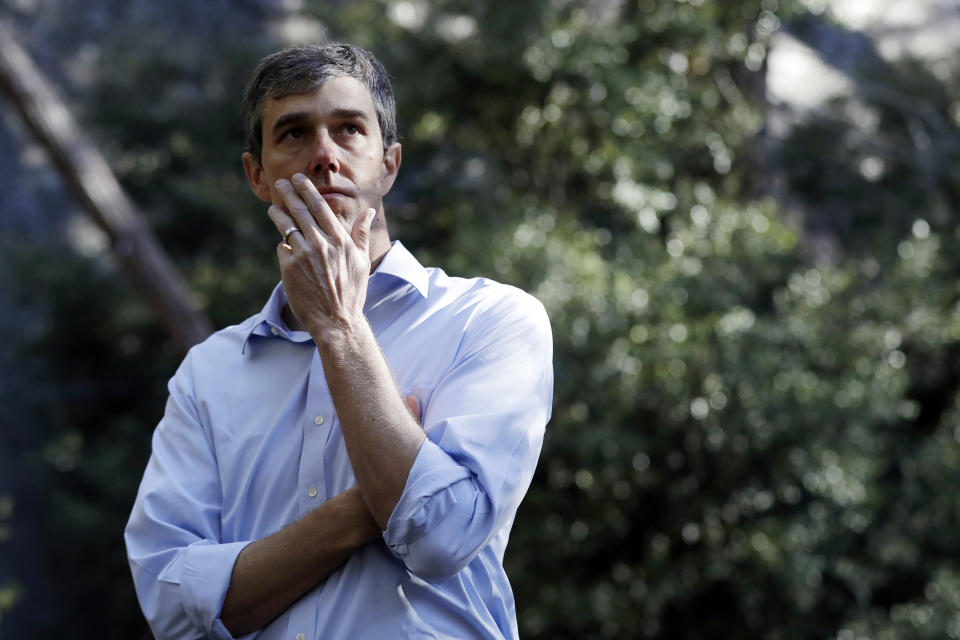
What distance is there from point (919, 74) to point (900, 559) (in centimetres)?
422

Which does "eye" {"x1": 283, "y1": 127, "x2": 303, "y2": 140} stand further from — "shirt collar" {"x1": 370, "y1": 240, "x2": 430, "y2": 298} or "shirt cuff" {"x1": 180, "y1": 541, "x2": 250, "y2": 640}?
"shirt cuff" {"x1": 180, "y1": 541, "x2": 250, "y2": 640}

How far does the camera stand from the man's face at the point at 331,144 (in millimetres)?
1576

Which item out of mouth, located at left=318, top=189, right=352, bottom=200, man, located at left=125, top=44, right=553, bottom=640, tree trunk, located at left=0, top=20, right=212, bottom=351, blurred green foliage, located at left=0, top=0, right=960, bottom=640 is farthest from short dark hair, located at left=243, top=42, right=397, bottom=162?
tree trunk, located at left=0, top=20, right=212, bottom=351

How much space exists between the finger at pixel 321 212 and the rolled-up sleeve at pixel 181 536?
1.30ft

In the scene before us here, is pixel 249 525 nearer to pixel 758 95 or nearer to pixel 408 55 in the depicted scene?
pixel 408 55

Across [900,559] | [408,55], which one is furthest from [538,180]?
[900,559]

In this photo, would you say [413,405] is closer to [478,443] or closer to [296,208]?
[478,443]

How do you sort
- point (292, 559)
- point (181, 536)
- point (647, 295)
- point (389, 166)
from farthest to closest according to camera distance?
point (647, 295)
point (389, 166)
point (181, 536)
point (292, 559)

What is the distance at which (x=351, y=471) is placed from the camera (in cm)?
148

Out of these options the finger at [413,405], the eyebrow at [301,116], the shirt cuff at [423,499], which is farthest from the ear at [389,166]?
the shirt cuff at [423,499]

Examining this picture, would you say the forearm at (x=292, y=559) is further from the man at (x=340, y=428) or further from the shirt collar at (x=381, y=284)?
the shirt collar at (x=381, y=284)

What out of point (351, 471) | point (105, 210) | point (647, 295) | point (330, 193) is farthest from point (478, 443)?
point (105, 210)

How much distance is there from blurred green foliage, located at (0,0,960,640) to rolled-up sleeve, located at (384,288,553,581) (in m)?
3.29

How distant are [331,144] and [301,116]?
7 centimetres
